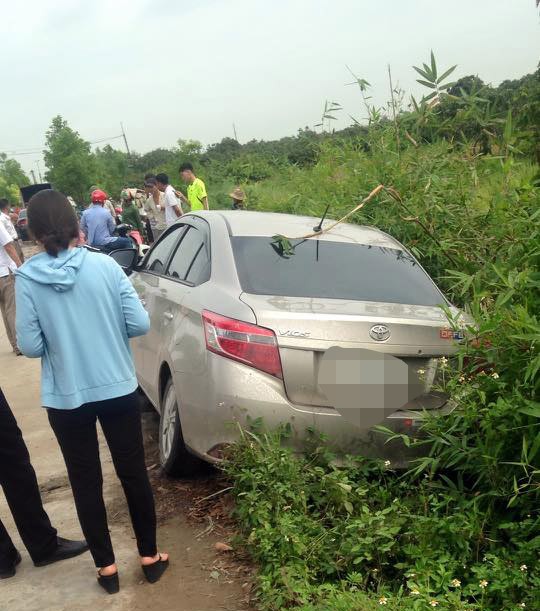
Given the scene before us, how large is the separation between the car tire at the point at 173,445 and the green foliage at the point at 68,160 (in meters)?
57.0

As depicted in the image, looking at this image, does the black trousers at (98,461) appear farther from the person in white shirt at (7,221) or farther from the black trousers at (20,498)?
the person in white shirt at (7,221)

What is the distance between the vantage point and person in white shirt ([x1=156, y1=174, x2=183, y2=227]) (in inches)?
432

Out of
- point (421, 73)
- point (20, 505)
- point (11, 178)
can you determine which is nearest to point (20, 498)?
point (20, 505)

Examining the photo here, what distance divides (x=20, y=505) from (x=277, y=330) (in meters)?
1.53

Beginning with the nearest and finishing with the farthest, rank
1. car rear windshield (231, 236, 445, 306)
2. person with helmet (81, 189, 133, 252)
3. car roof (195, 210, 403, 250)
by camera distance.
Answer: car rear windshield (231, 236, 445, 306)
car roof (195, 210, 403, 250)
person with helmet (81, 189, 133, 252)

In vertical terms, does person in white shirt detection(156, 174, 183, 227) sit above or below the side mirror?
below

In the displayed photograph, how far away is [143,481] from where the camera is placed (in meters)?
3.24

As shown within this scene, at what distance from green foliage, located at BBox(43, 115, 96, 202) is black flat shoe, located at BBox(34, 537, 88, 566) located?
5773cm

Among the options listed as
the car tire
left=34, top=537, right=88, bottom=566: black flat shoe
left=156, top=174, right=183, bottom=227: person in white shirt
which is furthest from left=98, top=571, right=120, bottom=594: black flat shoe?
left=156, top=174, right=183, bottom=227: person in white shirt

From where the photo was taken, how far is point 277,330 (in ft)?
11.3

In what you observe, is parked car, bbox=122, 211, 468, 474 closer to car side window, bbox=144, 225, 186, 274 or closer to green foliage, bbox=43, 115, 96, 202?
car side window, bbox=144, 225, 186, 274

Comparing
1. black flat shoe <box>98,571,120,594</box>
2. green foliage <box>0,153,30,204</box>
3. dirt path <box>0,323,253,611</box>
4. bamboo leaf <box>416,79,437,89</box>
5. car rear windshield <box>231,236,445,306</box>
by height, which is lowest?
green foliage <box>0,153,30,204</box>

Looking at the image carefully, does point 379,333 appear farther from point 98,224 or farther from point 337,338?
point 98,224

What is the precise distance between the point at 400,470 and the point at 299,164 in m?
8.63
